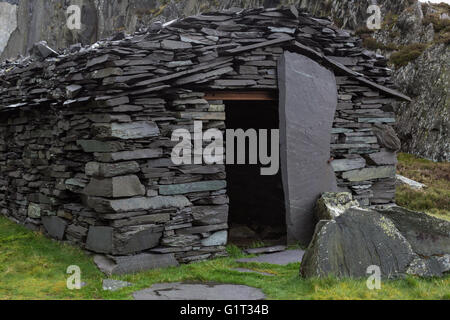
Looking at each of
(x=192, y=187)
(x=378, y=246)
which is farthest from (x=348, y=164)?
(x=378, y=246)

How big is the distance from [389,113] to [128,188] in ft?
19.1

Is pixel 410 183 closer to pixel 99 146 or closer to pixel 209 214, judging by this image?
pixel 209 214

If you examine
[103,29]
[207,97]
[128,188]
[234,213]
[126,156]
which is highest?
[103,29]

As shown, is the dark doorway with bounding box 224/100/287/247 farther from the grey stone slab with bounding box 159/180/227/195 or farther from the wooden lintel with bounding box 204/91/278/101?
the grey stone slab with bounding box 159/180/227/195

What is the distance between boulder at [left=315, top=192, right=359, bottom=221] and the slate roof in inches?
88.0

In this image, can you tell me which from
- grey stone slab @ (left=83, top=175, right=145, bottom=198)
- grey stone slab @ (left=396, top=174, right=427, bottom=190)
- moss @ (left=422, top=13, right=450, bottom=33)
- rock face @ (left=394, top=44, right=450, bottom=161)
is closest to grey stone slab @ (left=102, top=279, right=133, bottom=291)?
grey stone slab @ (left=83, top=175, right=145, bottom=198)

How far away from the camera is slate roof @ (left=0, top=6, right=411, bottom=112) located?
292 inches

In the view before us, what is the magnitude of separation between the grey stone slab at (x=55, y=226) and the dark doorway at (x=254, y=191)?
3.36 meters

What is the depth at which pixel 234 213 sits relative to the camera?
1200cm

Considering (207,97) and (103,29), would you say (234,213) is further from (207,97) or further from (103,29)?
(103,29)

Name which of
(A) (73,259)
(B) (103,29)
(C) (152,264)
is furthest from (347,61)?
(B) (103,29)

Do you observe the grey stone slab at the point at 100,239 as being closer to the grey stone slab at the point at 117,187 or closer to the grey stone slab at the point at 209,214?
the grey stone slab at the point at 117,187

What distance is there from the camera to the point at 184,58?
7879 millimetres

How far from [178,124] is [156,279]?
250 cm
